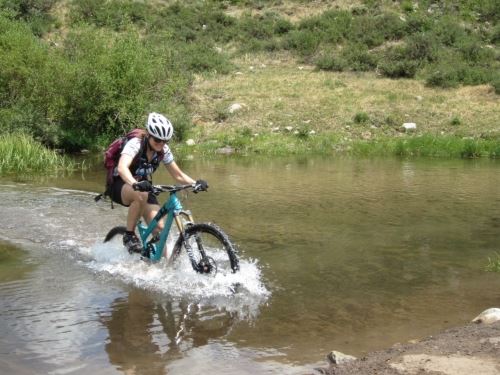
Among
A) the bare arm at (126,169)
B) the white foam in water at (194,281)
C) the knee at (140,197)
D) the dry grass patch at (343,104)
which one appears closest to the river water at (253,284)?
the white foam in water at (194,281)

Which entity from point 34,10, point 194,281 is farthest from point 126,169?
point 34,10

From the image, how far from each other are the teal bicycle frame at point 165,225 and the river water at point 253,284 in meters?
0.25

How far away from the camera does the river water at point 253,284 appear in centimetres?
617

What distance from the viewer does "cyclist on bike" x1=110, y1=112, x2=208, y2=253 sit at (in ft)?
26.4

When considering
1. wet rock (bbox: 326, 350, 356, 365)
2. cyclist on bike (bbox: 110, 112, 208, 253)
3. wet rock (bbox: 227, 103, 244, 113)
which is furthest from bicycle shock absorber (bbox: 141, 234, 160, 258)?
wet rock (bbox: 227, 103, 244, 113)

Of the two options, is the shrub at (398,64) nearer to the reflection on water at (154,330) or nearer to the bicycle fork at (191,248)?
the bicycle fork at (191,248)

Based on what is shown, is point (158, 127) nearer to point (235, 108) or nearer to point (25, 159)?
point (25, 159)

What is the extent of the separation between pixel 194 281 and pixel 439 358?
3548 mm

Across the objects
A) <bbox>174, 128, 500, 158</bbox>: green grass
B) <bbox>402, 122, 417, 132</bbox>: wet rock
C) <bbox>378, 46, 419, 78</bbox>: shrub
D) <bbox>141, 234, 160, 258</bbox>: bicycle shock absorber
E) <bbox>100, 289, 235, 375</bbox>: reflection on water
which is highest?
<bbox>378, 46, 419, 78</bbox>: shrub

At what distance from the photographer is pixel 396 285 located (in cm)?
841

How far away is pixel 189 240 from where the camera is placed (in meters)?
8.08

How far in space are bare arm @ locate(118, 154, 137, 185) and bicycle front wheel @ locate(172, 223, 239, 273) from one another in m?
0.94

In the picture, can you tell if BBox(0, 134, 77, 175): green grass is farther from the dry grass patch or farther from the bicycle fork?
the bicycle fork

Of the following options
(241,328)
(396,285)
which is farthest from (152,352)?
(396,285)
